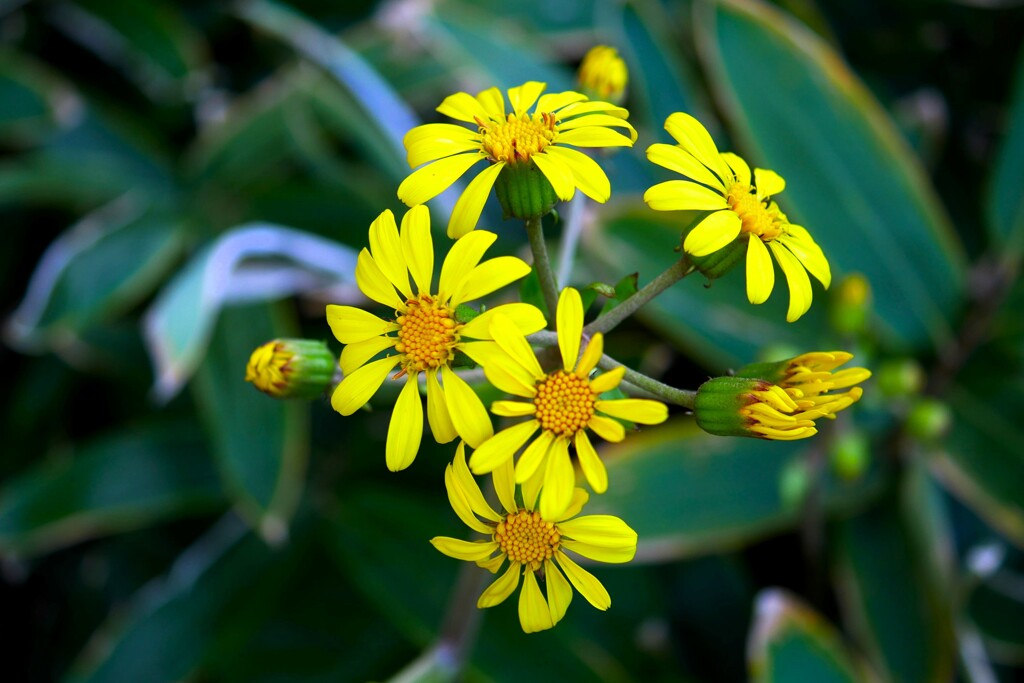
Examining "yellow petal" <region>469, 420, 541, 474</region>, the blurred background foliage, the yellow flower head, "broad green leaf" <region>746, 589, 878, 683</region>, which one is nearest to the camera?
"yellow petal" <region>469, 420, 541, 474</region>

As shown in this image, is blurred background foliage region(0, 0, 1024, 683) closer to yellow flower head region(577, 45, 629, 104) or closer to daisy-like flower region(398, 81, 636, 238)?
yellow flower head region(577, 45, 629, 104)

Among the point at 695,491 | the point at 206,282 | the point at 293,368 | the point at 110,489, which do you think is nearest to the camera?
the point at 293,368

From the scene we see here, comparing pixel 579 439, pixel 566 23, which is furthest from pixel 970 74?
pixel 579 439

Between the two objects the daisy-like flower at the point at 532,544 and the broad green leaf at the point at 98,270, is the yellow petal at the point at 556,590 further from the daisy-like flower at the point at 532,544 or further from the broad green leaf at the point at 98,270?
the broad green leaf at the point at 98,270

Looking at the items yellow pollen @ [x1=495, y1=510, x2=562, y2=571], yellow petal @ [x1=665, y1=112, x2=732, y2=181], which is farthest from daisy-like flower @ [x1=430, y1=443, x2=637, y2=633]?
yellow petal @ [x1=665, y1=112, x2=732, y2=181]

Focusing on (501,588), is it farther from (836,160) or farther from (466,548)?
(836,160)

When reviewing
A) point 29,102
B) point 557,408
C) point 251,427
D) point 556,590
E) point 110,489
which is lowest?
point 110,489

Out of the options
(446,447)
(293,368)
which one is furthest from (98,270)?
(293,368)

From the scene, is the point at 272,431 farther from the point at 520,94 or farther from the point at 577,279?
the point at 520,94
